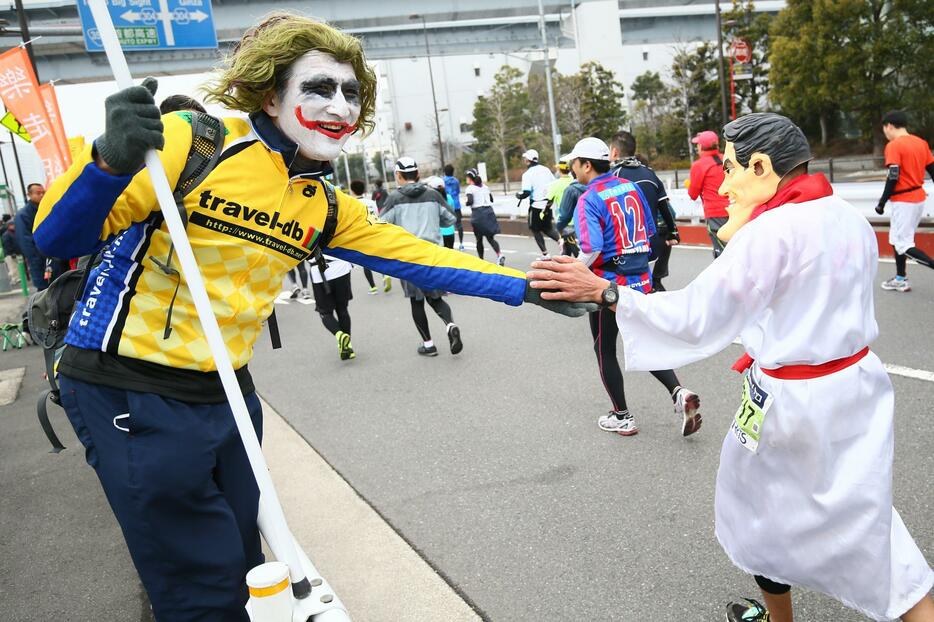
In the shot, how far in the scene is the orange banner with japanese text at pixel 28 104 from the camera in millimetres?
10797

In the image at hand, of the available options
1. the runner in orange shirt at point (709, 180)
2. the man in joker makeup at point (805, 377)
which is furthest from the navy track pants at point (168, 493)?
the runner in orange shirt at point (709, 180)

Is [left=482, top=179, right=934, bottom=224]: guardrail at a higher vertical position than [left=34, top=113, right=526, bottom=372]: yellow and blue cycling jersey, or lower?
lower

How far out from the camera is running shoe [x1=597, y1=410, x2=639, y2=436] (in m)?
4.51

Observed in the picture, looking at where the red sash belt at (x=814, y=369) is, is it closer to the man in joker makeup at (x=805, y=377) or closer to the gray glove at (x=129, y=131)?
the man in joker makeup at (x=805, y=377)

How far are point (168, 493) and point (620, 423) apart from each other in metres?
3.15

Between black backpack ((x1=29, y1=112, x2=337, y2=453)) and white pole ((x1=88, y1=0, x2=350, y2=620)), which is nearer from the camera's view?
white pole ((x1=88, y1=0, x2=350, y2=620))

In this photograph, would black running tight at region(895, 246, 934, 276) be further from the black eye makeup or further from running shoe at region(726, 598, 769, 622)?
the black eye makeup

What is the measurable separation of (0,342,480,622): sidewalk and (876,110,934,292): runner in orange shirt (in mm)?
6087

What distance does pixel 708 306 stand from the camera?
7.04 feet

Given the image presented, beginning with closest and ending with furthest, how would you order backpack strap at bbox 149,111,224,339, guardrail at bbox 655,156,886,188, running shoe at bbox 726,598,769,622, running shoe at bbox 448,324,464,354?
1. backpack strap at bbox 149,111,224,339
2. running shoe at bbox 726,598,769,622
3. running shoe at bbox 448,324,464,354
4. guardrail at bbox 655,156,886,188

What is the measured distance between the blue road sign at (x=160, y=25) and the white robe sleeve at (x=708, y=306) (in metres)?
10.7

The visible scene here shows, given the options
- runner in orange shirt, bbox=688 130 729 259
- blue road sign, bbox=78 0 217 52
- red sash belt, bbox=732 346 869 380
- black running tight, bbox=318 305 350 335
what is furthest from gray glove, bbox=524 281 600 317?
blue road sign, bbox=78 0 217 52

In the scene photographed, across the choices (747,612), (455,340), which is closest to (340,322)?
(455,340)

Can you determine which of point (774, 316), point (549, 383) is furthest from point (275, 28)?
point (549, 383)
